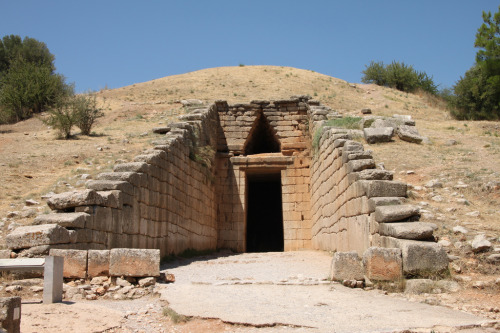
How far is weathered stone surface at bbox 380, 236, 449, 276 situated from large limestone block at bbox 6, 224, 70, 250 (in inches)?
198

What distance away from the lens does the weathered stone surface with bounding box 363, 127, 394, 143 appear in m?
14.0

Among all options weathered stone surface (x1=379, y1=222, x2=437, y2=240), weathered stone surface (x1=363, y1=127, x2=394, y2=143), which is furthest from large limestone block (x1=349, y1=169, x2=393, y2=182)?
weathered stone surface (x1=363, y1=127, x2=394, y2=143)

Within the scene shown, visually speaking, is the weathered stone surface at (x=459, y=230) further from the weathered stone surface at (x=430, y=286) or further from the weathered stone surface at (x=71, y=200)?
the weathered stone surface at (x=71, y=200)

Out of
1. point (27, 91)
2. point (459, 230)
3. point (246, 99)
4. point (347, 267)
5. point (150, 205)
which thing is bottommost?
point (347, 267)

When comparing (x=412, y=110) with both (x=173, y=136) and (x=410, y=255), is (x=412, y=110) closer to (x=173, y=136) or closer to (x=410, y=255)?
(x=173, y=136)

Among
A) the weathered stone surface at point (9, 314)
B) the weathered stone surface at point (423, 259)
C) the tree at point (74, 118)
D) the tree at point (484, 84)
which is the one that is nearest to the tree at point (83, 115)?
the tree at point (74, 118)

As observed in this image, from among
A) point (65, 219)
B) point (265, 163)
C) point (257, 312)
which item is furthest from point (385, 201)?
point (265, 163)

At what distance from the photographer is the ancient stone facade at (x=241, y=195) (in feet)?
25.3

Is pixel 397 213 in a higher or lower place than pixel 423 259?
higher

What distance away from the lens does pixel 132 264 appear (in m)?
6.72

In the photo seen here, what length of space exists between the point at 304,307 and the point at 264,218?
55.7 feet

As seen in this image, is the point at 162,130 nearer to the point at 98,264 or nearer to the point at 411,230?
the point at 98,264

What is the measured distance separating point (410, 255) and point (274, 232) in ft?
51.2

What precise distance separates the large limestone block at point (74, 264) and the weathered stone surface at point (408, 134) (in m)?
10.5
